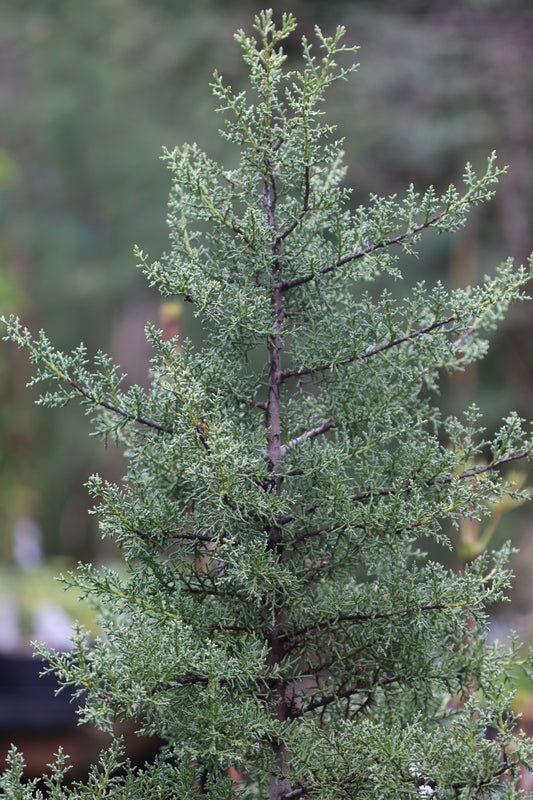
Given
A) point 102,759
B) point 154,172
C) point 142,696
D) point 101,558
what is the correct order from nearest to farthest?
point 142,696
point 102,759
point 154,172
point 101,558

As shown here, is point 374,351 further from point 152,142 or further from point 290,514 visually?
point 152,142

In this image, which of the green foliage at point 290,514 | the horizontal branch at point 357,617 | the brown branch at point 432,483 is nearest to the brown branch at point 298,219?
the green foliage at point 290,514

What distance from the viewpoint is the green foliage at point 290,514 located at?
1589 mm

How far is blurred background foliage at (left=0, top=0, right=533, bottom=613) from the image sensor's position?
10.5 metres

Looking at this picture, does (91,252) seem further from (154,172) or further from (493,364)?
(493,364)

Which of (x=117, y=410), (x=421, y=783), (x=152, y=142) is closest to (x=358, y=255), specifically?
(x=117, y=410)

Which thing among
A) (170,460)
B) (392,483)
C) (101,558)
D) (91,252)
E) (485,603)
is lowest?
(485,603)

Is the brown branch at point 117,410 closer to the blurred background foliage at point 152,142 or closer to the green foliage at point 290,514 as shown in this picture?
the green foliage at point 290,514

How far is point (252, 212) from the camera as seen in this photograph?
1.71 metres

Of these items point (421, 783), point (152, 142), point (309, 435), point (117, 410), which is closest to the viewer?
point (421, 783)

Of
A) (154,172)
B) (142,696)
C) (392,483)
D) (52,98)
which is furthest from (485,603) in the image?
(52,98)

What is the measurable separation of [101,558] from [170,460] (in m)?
12.3

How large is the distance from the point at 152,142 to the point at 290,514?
34.7ft

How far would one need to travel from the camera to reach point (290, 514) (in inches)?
69.3
